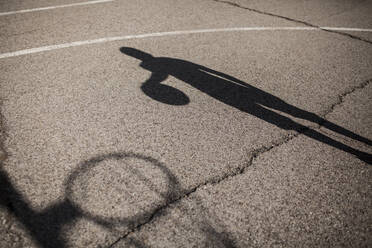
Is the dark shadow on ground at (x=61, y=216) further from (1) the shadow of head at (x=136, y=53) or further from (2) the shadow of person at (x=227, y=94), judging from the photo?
(1) the shadow of head at (x=136, y=53)

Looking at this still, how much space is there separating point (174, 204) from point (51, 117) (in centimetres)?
211

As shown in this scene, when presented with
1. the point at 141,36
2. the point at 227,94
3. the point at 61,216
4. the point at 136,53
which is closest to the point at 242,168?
the point at 227,94

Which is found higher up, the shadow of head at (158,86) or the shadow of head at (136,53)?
the shadow of head at (136,53)

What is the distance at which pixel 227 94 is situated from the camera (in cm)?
432

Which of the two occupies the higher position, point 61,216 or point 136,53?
point 136,53

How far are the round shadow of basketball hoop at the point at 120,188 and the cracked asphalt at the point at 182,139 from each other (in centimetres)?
1

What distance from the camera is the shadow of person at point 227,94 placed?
148 inches

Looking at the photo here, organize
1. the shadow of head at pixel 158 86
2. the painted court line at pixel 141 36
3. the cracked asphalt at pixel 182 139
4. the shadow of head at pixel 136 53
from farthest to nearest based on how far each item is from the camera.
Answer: the shadow of head at pixel 136 53
the painted court line at pixel 141 36
the shadow of head at pixel 158 86
the cracked asphalt at pixel 182 139

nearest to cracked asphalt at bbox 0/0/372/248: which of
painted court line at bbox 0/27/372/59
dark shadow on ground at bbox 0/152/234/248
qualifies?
dark shadow on ground at bbox 0/152/234/248

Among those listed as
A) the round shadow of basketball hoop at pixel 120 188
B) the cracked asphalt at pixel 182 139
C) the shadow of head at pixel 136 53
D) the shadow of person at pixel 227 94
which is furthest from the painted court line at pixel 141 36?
the round shadow of basketball hoop at pixel 120 188

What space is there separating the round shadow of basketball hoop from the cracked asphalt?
1 centimetres

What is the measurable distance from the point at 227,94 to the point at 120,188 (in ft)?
7.71

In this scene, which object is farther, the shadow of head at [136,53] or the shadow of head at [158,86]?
the shadow of head at [136,53]

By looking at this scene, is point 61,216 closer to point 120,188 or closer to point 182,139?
point 120,188
